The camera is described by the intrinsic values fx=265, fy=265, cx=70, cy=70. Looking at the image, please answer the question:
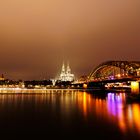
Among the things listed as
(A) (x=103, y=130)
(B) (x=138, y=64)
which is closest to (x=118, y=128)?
(A) (x=103, y=130)

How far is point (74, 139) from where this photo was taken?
1767 cm

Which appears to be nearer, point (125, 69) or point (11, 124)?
point (11, 124)

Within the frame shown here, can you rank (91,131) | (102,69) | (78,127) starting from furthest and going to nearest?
(102,69)
(78,127)
(91,131)

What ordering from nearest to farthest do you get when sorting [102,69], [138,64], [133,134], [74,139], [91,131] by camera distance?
[74,139]
[133,134]
[91,131]
[138,64]
[102,69]

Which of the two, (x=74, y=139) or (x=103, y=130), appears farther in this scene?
(x=103, y=130)

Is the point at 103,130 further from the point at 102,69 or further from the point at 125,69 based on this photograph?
the point at 102,69

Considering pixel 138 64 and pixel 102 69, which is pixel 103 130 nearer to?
pixel 138 64

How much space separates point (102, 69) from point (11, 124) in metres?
69.3

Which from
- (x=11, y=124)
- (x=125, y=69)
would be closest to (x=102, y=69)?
(x=125, y=69)

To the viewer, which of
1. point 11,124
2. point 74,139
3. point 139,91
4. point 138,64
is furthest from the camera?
point 138,64

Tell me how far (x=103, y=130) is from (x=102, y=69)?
70.9 meters

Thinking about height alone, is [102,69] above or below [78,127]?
above

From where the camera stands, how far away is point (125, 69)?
72.2m

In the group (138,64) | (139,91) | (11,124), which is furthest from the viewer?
(138,64)
